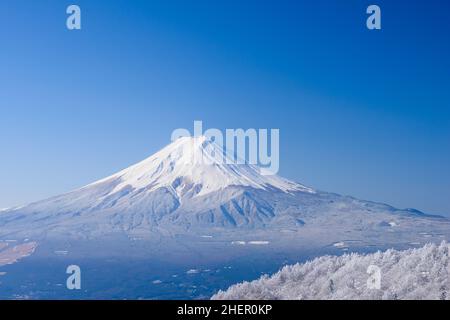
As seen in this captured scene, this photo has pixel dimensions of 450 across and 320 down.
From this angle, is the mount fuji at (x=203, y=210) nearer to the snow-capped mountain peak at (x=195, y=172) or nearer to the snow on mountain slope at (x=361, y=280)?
the snow-capped mountain peak at (x=195, y=172)

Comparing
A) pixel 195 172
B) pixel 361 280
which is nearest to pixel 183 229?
pixel 195 172

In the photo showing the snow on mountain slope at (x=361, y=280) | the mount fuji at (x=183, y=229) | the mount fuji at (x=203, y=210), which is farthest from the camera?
the mount fuji at (x=203, y=210)

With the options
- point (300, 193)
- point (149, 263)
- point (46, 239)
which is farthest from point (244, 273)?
point (300, 193)

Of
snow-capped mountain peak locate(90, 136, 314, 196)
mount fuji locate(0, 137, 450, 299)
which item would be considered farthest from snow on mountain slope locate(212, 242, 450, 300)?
snow-capped mountain peak locate(90, 136, 314, 196)

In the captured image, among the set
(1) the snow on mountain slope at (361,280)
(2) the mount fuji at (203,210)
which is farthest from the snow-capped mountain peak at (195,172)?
(1) the snow on mountain slope at (361,280)
